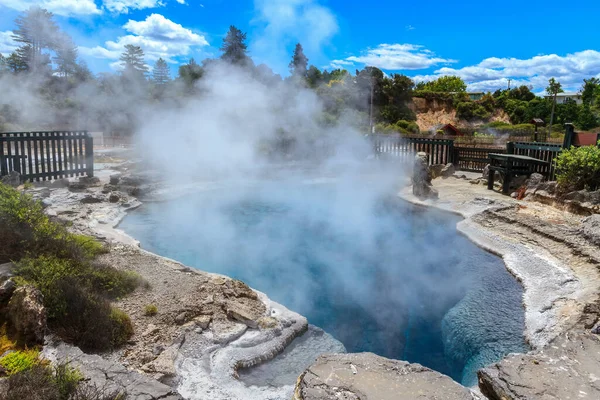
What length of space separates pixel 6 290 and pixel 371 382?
3433mm

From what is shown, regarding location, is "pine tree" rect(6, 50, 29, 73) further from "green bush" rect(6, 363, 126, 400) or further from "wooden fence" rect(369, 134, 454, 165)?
"green bush" rect(6, 363, 126, 400)

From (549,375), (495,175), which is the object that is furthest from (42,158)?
(495,175)

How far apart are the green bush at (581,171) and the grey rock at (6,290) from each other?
10122mm

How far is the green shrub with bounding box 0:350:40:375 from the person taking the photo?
3.17 m

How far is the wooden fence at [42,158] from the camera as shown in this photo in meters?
10.3

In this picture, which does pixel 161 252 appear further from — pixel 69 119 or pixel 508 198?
pixel 69 119

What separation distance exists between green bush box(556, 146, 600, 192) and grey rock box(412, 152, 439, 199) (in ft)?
10.2

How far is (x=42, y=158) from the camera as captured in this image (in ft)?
36.2

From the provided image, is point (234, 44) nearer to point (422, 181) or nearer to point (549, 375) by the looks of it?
point (422, 181)

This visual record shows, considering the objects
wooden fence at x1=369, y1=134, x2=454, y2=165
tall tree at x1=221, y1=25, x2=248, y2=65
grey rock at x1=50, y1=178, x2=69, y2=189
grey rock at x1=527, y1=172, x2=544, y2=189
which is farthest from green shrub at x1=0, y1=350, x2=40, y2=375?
tall tree at x1=221, y1=25, x2=248, y2=65

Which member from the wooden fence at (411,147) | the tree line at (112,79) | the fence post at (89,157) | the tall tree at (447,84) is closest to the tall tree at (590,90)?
the tall tree at (447,84)

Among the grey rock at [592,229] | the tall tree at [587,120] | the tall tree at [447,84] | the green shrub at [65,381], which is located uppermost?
the tall tree at [447,84]

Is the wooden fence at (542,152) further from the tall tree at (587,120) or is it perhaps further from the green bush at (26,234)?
the tall tree at (587,120)

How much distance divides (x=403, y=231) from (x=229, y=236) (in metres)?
3.81
